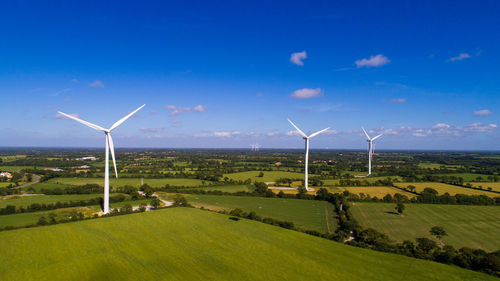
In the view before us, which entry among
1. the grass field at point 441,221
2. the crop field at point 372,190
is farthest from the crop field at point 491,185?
the grass field at point 441,221

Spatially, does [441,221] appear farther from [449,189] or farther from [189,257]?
[189,257]

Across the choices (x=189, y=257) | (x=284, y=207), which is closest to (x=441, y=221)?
(x=284, y=207)

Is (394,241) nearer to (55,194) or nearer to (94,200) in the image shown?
(94,200)

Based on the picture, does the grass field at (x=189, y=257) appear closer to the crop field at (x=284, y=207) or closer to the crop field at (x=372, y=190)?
the crop field at (x=284, y=207)

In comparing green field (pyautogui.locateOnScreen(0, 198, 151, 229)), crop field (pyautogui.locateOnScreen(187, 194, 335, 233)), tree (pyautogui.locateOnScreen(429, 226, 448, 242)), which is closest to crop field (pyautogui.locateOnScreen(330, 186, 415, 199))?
crop field (pyautogui.locateOnScreen(187, 194, 335, 233))

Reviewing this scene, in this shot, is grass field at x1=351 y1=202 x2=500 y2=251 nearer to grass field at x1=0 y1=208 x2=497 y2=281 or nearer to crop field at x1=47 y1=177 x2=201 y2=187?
grass field at x1=0 y1=208 x2=497 y2=281

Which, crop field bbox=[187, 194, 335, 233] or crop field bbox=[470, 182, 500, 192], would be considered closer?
crop field bbox=[187, 194, 335, 233]

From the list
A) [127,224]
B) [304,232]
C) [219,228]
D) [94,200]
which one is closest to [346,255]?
[304,232]
